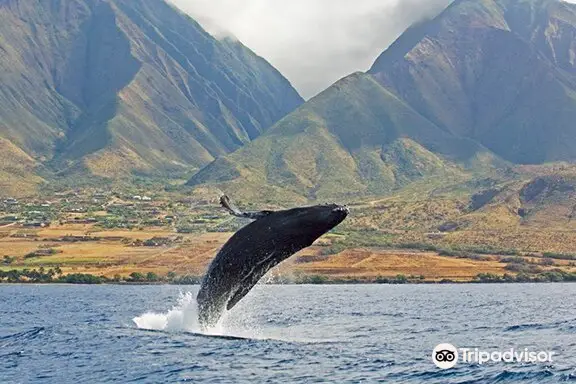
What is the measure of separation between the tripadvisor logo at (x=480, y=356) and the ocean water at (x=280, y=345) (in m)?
0.53

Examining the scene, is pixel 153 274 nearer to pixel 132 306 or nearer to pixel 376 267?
pixel 376 267

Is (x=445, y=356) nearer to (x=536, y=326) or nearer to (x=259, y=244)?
(x=259, y=244)

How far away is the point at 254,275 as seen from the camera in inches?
1410

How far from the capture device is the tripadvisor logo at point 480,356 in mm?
36844

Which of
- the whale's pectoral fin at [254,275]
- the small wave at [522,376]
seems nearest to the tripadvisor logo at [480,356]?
the small wave at [522,376]

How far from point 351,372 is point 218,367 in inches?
204

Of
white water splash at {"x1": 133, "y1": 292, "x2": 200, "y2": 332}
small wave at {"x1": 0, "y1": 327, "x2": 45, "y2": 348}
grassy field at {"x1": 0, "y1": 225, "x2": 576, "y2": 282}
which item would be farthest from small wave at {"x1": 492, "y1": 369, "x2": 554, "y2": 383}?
grassy field at {"x1": 0, "y1": 225, "x2": 576, "y2": 282}

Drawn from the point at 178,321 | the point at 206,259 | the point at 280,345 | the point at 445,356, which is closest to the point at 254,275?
the point at 280,345

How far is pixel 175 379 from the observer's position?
108 feet

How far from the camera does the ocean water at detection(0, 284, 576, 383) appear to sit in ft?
111

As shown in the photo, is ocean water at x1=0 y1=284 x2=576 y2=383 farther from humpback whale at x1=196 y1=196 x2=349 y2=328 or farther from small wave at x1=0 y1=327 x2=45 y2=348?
humpback whale at x1=196 y1=196 x2=349 y2=328

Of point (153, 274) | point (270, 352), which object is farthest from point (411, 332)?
point (153, 274)

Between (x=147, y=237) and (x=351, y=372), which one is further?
(x=147, y=237)

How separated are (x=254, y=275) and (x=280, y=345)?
703cm
